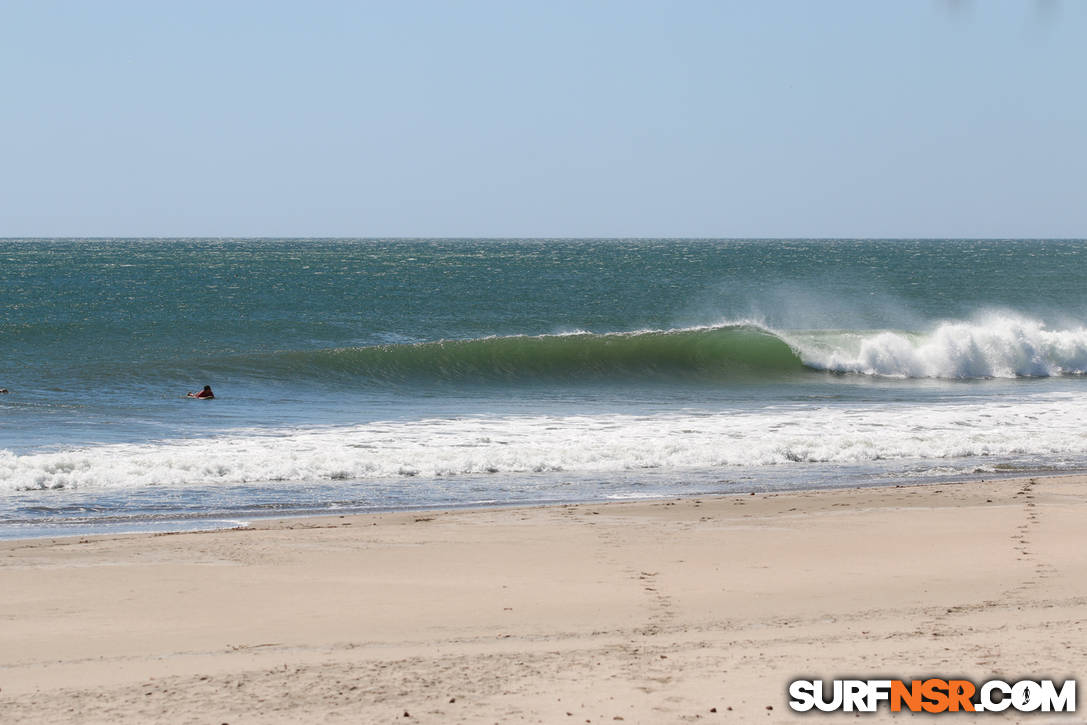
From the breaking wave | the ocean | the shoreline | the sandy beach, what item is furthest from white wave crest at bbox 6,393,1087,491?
the breaking wave

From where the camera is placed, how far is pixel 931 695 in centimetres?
534

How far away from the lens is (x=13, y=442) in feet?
48.6

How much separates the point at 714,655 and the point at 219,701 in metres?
2.48

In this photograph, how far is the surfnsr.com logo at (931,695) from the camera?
5.18 m

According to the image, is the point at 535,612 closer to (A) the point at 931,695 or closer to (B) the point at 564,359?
(A) the point at 931,695

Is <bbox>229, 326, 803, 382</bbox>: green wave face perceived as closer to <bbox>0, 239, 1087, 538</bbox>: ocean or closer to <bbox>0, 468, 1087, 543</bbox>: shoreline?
<bbox>0, 239, 1087, 538</bbox>: ocean

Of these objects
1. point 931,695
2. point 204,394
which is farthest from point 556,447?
point 931,695

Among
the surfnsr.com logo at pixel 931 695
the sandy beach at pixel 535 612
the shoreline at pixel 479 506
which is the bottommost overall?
the shoreline at pixel 479 506

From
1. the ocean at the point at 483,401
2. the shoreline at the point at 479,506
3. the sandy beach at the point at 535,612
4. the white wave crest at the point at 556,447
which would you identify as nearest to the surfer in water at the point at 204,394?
the ocean at the point at 483,401

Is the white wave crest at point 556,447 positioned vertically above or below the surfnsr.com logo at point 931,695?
below

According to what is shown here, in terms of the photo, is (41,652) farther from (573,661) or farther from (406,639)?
(573,661)

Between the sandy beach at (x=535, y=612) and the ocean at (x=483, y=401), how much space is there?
6.19ft

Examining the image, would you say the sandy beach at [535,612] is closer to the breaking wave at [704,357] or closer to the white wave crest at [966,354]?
the breaking wave at [704,357]

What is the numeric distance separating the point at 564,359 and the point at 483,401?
623 cm
